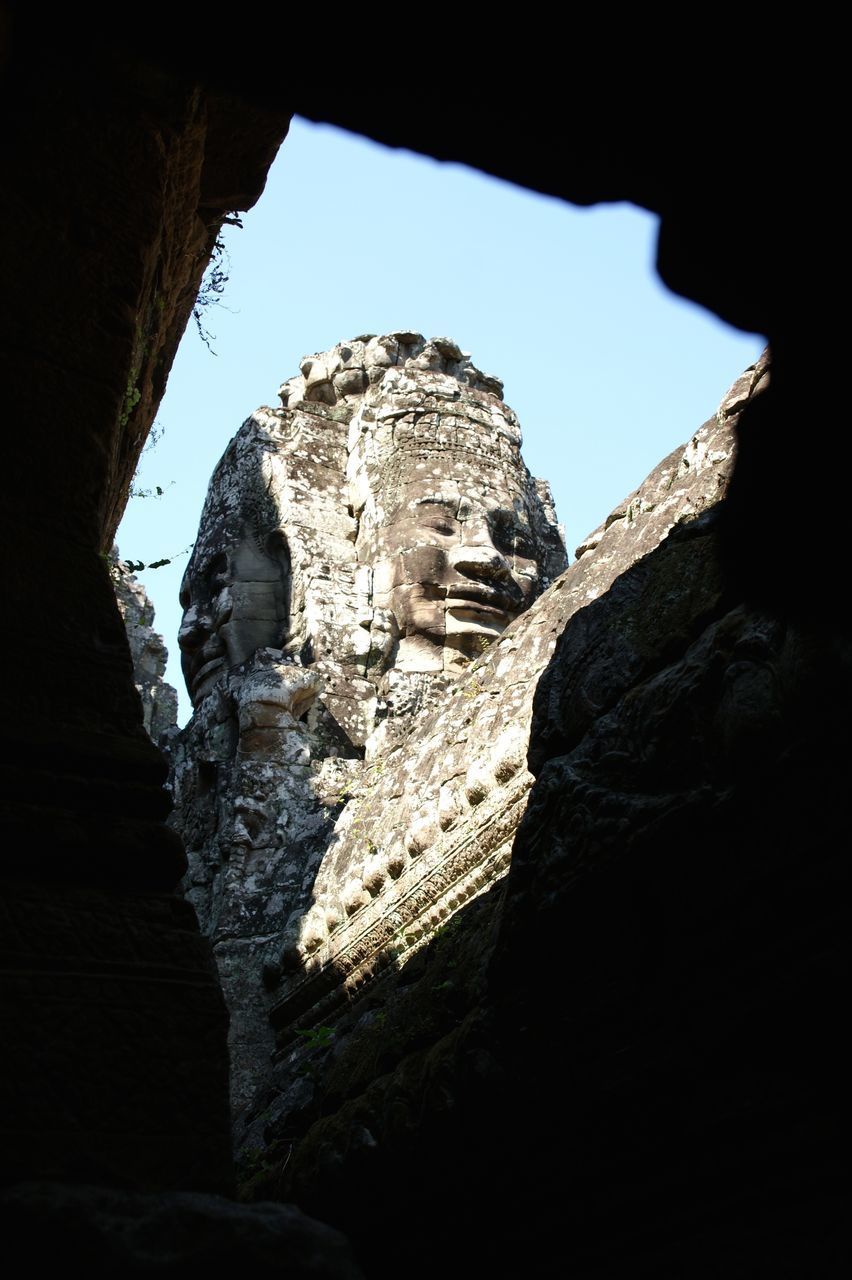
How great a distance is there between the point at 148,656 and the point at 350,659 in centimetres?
1765

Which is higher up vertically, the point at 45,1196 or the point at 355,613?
the point at 355,613

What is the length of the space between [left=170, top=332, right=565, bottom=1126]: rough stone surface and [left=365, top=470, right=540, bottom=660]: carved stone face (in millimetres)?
19

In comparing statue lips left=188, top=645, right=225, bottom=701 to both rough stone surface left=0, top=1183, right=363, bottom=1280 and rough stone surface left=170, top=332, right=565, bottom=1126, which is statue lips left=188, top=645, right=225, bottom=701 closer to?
rough stone surface left=170, top=332, right=565, bottom=1126

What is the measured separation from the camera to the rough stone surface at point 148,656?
24266mm

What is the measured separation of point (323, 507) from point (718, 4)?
10.0 metres

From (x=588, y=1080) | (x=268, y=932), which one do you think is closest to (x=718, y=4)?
(x=588, y=1080)

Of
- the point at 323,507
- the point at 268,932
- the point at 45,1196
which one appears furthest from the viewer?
the point at 323,507

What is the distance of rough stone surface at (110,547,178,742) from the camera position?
24266 millimetres

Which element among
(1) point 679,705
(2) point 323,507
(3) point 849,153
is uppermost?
(2) point 323,507

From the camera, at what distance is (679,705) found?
3498mm

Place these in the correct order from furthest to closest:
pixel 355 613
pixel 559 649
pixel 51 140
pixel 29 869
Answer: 1. pixel 355 613
2. pixel 559 649
3. pixel 51 140
4. pixel 29 869

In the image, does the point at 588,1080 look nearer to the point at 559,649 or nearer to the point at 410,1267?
the point at 410,1267

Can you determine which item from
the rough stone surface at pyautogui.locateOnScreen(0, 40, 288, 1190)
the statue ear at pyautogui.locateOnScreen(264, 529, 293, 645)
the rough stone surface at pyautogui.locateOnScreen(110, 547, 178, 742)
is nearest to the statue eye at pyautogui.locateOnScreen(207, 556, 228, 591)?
the statue ear at pyautogui.locateOnScreen(264, 529, 293, 645)

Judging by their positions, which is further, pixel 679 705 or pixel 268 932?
pixel 268 932
